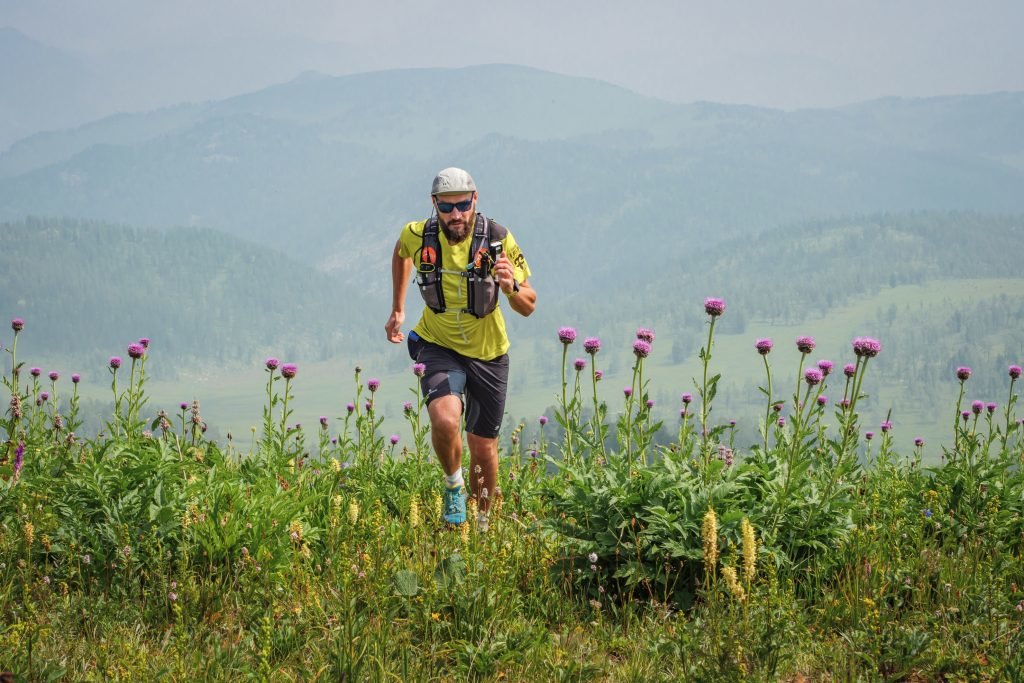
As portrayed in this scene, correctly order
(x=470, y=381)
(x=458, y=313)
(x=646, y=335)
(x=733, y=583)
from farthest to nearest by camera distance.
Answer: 1. (x=470, y=381)
2. (x=458, y=313)
3. (x=646, y=335)
4. (x=733, y=583)

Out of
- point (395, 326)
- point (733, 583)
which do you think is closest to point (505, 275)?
point (395, 326)

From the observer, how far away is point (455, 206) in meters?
5.91

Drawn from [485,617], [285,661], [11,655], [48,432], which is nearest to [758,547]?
[485,617]

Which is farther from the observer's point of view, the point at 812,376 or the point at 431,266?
the point at 431,266

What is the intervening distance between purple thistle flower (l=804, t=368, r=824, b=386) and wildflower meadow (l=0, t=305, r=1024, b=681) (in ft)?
0.08

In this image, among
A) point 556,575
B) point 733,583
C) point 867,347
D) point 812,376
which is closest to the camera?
point 733,583

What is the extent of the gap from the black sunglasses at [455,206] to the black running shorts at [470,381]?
3.25 feet

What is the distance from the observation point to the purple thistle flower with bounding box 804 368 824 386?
493cm

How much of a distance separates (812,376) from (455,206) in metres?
2.60

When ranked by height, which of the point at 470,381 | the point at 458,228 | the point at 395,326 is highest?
the point at 458,228

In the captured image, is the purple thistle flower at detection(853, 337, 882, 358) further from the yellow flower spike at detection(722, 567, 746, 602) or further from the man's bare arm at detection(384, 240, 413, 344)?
the man's bare arm at detection(384, 240, 413, 344)

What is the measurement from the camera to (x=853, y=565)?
4598 millimetres

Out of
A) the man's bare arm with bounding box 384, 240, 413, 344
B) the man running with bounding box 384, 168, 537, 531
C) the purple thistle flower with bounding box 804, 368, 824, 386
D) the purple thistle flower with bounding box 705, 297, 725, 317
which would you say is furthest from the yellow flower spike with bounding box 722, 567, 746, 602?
the man's bare arm with bounding box 384, 240, 413, 344

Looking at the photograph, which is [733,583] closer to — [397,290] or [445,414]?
[445,414]
